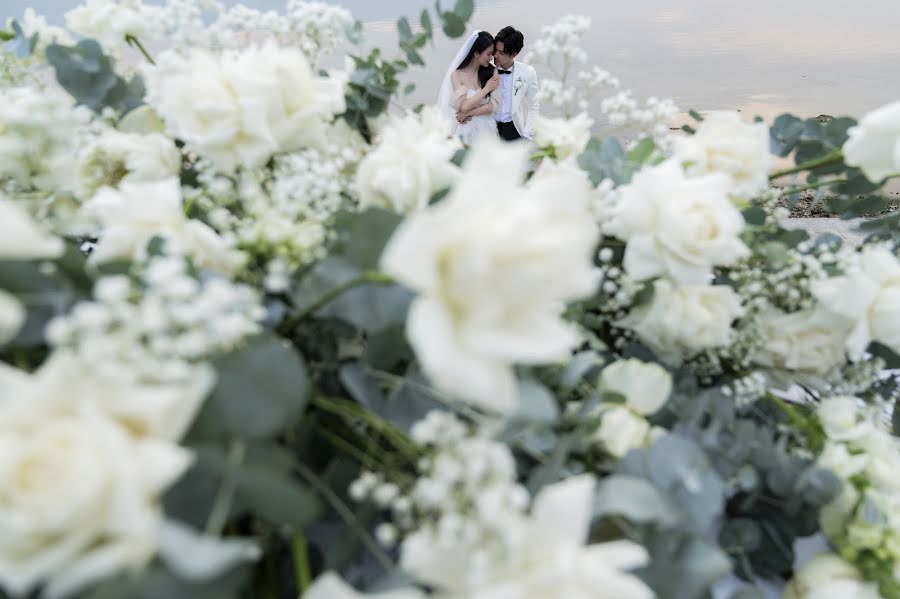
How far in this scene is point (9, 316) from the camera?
364 millimetres

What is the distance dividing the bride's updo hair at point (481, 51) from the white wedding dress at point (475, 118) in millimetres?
114

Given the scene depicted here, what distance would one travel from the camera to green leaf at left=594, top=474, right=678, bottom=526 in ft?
1.51

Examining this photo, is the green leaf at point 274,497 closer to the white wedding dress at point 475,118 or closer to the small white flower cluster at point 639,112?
the small white flower cluster at point 639,112

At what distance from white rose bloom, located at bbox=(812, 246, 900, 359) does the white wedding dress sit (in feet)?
11.9

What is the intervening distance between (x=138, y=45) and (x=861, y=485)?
33.4 inches

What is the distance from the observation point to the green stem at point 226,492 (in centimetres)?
37

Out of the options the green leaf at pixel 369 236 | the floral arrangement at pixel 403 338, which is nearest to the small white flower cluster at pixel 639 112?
the floral arrangement at pixel 403 338

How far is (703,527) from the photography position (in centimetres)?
51

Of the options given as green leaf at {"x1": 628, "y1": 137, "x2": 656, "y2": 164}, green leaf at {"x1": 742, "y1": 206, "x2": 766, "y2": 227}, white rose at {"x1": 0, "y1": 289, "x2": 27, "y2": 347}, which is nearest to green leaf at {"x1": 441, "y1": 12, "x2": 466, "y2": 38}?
green leaf at {"x1": 628, "y1": 137, "x2": 656, "y2": 164}

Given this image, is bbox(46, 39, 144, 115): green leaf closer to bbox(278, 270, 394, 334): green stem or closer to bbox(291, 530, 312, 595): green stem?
bbox(278, 270, 394, 334): green stem

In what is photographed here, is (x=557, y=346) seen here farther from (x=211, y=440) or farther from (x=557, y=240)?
(x=211, y=440)

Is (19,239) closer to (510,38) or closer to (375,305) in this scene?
(375,305)

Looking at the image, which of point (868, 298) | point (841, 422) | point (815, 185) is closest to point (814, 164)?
point (815, 185)

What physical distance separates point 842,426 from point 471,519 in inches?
18.0
